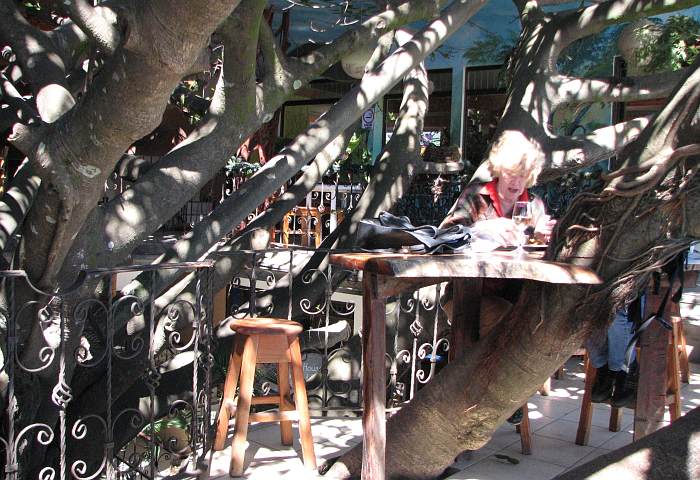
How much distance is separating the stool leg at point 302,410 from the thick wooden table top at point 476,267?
1.48 m

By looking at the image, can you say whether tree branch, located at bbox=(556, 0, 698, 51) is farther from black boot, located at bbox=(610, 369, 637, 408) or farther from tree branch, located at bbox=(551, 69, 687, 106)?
black boot, located at bbox=(610, 369, 637, 408)

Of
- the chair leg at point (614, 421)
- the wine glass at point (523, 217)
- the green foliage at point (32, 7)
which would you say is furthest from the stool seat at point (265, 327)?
the green foliage at point (32, 7)

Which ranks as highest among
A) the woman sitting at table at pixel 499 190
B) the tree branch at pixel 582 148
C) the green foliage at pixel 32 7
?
the green foliage at pixel 32 7

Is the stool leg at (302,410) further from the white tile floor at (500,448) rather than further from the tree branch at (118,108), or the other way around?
the tree branch at (118,108)

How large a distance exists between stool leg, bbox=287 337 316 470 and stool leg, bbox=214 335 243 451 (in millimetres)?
331

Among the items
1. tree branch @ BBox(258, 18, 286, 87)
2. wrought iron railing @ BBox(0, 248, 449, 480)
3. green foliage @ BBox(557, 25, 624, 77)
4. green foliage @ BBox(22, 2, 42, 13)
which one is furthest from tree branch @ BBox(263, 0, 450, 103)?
green foliage @ BBox(557, 25, 624, 77)

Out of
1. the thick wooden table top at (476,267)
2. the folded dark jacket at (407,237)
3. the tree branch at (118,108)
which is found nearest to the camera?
the thick wooden table top at (476,267)

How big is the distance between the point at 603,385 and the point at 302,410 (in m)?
1.88

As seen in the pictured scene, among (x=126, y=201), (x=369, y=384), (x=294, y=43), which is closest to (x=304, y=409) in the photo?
(x=369, y=384)

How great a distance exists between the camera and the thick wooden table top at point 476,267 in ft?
8.80

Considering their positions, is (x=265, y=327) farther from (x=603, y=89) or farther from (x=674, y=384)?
(x=603, y=89)

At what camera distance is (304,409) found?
4.45m

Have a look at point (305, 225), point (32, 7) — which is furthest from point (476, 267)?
point (305, 225)

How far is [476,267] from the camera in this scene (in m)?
2.86
